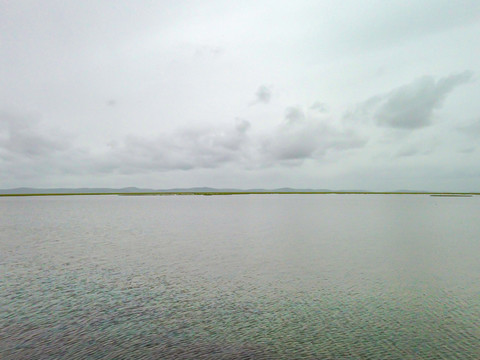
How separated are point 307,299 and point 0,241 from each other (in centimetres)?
4762

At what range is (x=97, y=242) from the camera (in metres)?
49.7

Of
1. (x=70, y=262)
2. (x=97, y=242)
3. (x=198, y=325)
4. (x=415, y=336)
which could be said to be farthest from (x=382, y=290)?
(x=97, y=242)

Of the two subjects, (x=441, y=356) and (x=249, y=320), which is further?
(x=249, y=320)

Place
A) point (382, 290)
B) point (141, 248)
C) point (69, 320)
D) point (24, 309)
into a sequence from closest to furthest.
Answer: point (69, 320), point (24, 309), point (382, 290), point (141, 248)

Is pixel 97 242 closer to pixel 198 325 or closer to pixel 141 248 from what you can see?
pixel 141 248

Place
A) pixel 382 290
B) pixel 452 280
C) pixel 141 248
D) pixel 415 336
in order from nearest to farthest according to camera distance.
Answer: pixel 415 336, pixel 382 290, pixel 452 280, pixel 141 248

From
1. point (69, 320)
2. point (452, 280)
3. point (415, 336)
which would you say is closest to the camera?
point (415, 336)

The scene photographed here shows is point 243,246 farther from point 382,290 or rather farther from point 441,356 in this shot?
point 441,356

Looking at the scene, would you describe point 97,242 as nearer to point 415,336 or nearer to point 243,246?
point 243,246

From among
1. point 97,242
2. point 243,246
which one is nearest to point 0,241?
point 97,242

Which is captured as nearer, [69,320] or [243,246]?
[69,320]

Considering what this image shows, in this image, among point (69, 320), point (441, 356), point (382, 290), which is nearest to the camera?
point (441, 356)

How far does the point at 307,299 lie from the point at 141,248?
88.9 ft

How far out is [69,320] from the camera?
63.3 ft
